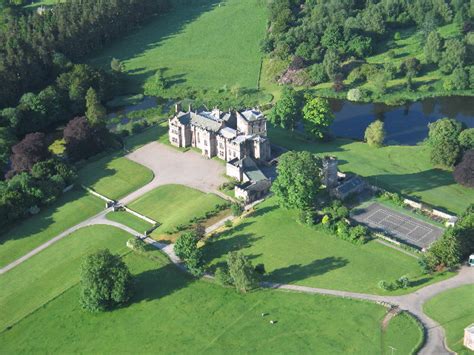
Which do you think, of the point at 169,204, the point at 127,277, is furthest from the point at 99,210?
the point at 127,277

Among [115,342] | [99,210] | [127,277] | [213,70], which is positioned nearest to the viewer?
[115,342]

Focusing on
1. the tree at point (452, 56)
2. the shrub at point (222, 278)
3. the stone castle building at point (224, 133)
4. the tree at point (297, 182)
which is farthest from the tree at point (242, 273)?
the tree at point (452, 56)

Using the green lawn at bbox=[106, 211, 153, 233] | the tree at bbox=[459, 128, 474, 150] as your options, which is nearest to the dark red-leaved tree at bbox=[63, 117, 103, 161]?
the green lawn at bbox=[106, 211, 153, 233]

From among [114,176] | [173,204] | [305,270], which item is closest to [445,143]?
[305,270]

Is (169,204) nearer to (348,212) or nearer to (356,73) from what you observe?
(348,212)

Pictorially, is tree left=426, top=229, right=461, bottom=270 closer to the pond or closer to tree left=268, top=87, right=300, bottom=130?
the pond

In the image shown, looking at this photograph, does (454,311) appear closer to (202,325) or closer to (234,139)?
(202,325)

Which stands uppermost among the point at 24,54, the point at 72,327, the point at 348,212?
the point at 24,54
